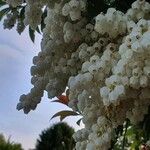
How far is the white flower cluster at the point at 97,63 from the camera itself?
211cm

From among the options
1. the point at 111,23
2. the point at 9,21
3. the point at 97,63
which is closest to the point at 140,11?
the point at 111,23

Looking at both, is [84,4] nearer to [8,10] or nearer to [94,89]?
[94,89]

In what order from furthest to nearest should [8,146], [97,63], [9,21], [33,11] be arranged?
[8,146] < [9,21] < [33,11] < [97,63]

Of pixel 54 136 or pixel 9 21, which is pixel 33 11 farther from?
pixel 54 136

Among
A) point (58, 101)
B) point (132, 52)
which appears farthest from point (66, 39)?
→ point (58, 101)

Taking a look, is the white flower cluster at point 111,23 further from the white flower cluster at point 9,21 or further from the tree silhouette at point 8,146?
the tree silhouette at point 8,146

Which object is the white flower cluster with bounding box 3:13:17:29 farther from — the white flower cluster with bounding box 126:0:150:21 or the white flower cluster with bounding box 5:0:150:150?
the white flower cluster with bounding box 126:0:150:21

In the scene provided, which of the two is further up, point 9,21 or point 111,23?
point 9,21

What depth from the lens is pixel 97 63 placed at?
2.27 meters

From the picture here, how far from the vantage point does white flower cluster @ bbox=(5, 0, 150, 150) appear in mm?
2113

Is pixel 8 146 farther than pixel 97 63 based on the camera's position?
Yes

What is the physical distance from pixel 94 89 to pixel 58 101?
2.28 metres

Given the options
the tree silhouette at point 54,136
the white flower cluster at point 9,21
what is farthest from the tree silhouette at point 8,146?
the white flower cluster at point 9,21

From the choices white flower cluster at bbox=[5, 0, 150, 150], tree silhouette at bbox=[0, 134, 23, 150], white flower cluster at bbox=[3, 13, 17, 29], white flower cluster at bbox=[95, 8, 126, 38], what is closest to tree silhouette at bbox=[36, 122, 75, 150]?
tree silhouette at bbox=[0, 134, 23, 150]
